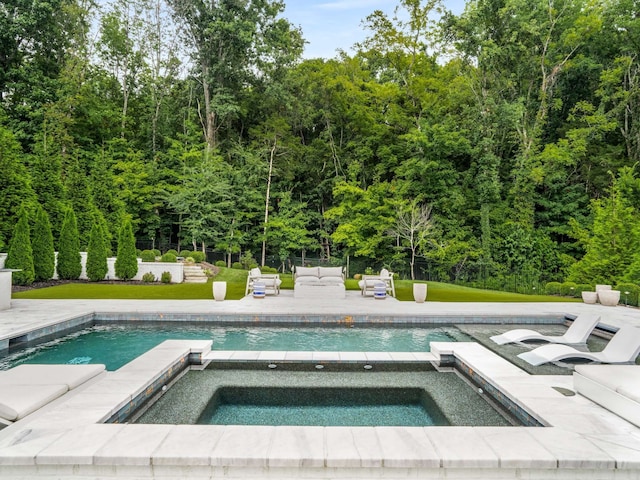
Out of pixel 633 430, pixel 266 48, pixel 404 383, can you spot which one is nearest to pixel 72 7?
pixel 266 48

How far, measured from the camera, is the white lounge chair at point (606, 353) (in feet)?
17.4

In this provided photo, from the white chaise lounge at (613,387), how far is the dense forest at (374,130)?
1396 centimetres

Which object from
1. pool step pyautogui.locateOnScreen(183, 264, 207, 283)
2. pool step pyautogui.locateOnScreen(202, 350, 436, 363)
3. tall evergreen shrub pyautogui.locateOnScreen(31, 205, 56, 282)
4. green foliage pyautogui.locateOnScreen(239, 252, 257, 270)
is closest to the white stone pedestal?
tall evergreen shrub pyautogui.locateOnScreen(31, 205, 56, 282)

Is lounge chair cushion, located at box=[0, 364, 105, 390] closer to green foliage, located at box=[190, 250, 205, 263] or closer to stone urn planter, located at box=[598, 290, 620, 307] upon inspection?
stone urn planter, located at box=[598, 290, 620, 307]

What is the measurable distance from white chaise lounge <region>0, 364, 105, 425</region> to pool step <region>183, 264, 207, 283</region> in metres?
11.4

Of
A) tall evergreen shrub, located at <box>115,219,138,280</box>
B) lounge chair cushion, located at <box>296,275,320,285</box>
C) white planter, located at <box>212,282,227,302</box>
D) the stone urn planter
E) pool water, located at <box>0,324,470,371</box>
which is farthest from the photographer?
tall evergreen shrub, located at <box>115,219,138,280</box>

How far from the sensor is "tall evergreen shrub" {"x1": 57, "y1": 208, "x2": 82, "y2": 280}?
46.1 feet


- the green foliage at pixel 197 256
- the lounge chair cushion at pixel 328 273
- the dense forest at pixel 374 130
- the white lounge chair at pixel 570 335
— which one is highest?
the dense forest at pixel 374 130

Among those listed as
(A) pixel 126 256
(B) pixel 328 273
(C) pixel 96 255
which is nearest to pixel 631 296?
(B) pixel 328 273

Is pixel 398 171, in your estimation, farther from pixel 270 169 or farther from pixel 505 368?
pixel 505 368

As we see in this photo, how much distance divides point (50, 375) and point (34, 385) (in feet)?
0.99

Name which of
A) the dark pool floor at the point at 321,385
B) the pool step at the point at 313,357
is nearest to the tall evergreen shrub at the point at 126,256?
the pool step at the point at 313,357

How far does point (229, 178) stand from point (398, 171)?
29.5ft

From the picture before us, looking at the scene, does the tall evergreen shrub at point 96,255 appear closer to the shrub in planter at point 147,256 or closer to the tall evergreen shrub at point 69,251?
the tall evergreen shrub at point 69,251
